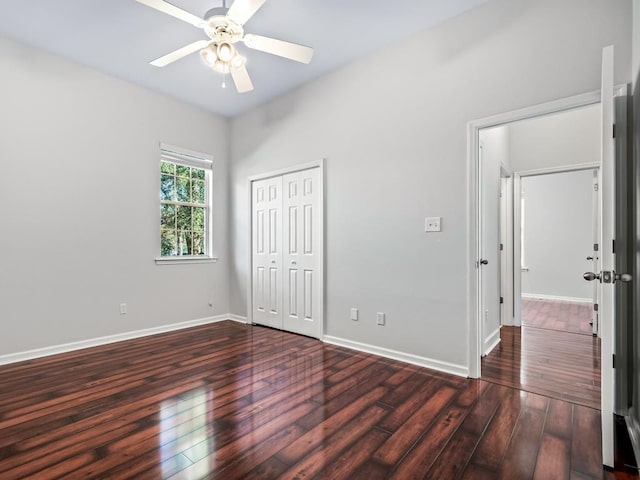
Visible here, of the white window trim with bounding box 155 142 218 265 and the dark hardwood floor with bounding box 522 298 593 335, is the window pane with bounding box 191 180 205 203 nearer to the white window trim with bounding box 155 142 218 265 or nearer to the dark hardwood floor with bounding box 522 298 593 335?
the white window trim with bounding box 155 142 218 265

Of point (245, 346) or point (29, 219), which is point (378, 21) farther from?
point (29, 219)

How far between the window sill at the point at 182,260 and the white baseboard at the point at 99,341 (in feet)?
2.74

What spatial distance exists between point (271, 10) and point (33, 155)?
282 cm

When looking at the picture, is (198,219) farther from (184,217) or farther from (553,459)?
(553,459)

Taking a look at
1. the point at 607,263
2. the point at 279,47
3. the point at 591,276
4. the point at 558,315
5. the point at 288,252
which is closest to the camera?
the point at 607,263

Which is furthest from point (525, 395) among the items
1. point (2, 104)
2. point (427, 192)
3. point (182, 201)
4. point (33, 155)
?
point (2, 104)

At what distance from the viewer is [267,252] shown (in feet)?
15.5

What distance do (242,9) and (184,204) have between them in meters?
3.11

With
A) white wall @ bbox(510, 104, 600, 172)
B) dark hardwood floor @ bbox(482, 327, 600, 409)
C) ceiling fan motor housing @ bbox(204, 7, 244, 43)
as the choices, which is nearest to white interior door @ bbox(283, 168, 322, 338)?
ceiling fan motor housing @ bbox(204, 7, 244, 43)

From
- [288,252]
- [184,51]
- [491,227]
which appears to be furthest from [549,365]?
[184,51]

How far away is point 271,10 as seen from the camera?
279 cm

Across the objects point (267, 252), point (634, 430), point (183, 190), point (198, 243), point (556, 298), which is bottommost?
point (556, 298)

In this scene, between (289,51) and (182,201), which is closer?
(289,51)

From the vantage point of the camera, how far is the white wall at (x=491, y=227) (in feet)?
11.8
